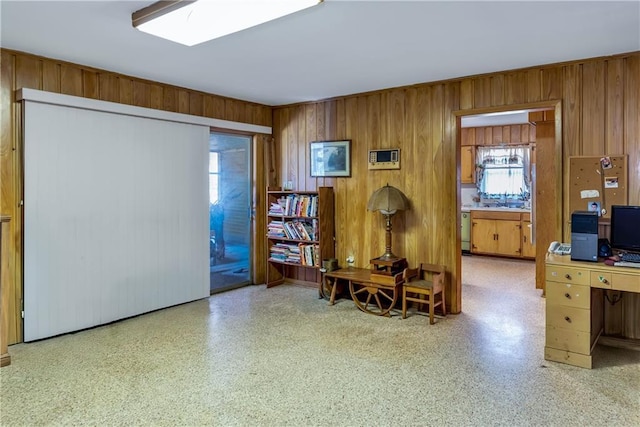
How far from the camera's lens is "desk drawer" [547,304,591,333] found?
115 inches

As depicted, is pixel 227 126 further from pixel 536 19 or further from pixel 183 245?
pixel 536 19

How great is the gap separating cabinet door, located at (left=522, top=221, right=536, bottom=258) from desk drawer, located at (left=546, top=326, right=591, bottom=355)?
4.34 m

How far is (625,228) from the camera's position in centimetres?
313

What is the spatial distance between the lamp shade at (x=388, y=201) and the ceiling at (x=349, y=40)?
1.12m

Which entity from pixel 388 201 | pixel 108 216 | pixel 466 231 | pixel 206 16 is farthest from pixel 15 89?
pixel 466 231

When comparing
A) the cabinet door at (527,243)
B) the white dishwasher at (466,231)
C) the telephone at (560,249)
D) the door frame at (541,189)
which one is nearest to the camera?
the telephone at (560,249)

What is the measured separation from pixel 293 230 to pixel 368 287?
1.30 m

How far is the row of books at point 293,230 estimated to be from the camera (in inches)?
201

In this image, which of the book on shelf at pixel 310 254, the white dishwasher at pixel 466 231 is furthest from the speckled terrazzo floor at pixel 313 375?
the white dishwasher at pixel 466 231

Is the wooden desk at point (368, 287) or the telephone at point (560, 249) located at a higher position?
the telephone at point (560, 249)

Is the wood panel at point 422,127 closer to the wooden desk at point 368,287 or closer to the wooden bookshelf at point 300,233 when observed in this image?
the wooden bookshelf at point 300,233

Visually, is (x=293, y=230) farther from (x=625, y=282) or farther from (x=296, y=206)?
(x=625, y=282)

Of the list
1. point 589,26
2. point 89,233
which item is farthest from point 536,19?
point 89,233

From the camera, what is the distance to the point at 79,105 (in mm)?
3668
